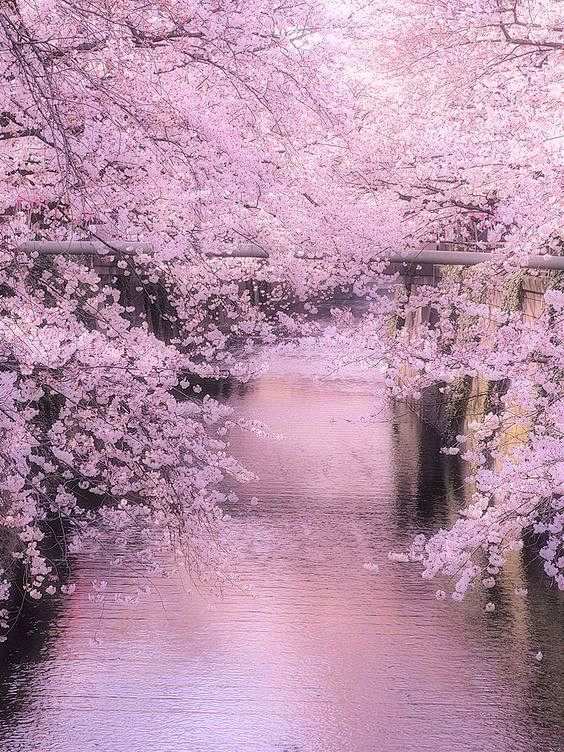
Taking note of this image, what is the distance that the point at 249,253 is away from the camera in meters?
12.3

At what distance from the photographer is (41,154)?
8.15 m

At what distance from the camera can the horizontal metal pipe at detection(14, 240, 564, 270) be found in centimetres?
810

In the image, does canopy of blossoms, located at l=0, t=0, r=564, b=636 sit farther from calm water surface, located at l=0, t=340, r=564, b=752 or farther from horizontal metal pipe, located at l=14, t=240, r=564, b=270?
calm water surface, located at l=0, t=340, r=564, b=752

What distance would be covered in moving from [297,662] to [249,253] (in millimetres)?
4555

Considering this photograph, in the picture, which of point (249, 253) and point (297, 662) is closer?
point (297, 662)

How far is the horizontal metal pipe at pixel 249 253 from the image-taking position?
26.6 feet

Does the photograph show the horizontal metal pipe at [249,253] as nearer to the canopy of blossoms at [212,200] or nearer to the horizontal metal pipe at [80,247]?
the horizontal metal pipe at [80,247]

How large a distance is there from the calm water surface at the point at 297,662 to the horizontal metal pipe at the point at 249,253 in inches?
156

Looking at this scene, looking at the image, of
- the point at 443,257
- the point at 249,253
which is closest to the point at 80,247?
the point at 249,253

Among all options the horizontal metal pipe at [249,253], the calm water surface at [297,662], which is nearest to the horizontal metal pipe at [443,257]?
the horizontal metal pipe at [249,253]

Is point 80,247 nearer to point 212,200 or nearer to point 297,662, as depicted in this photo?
point 212,200

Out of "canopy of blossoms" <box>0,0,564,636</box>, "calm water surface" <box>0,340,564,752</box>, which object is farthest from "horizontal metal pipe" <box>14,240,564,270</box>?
"calm water surface" <box>0,340,564,752</box>

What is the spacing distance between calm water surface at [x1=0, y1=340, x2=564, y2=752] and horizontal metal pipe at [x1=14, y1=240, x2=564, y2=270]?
13.0ft

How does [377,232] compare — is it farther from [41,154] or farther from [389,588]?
[41,154]
